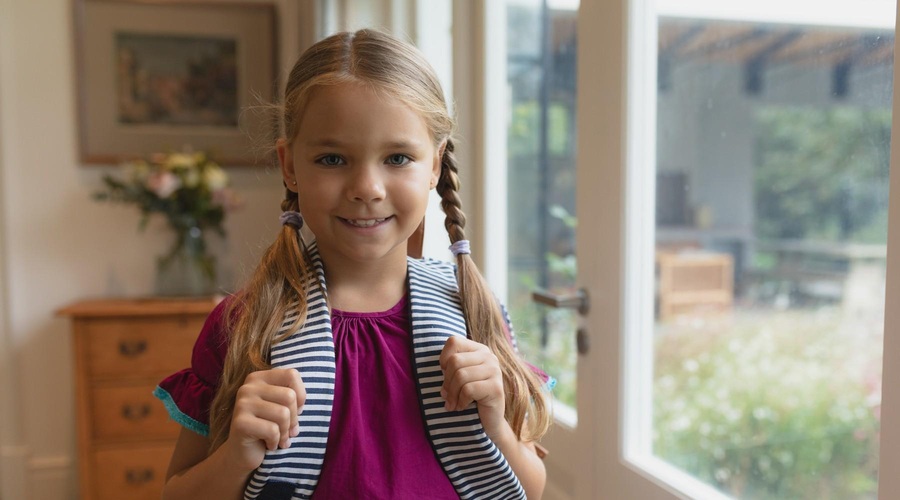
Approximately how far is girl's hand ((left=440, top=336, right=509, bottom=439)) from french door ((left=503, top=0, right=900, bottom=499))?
43cm

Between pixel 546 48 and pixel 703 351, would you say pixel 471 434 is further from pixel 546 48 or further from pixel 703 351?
pixel 546 48

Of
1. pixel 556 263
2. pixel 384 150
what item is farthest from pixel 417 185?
pixel 556 263

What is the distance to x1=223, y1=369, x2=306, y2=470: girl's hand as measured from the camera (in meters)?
0.72

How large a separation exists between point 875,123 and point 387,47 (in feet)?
1.95

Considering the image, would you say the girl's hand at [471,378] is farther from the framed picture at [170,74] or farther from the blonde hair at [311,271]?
the framed picture at [170,74]

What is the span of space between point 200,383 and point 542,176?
931 mm

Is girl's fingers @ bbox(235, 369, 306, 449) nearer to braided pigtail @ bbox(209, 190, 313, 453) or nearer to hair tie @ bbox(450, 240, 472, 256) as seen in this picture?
braided pigtail @ bbox(209, 190, 313, 453)

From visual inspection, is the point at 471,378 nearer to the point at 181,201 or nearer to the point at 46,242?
the point at 181,201

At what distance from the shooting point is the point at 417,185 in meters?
0.82

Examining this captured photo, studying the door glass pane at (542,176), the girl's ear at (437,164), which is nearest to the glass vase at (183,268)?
the door glass pane at (542,176)

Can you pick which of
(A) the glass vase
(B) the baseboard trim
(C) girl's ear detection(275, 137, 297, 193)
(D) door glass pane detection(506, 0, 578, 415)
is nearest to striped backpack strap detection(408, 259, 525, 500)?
(C) girl's ear detection(275, 137, 297, 193)

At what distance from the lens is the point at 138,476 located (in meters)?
2.55

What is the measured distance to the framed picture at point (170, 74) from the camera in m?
2.80

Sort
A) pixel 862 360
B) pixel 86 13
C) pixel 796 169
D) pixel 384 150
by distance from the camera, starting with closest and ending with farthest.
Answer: pixel 384 150, pixel 862 360, pixel 796 169, pixel 86 13
